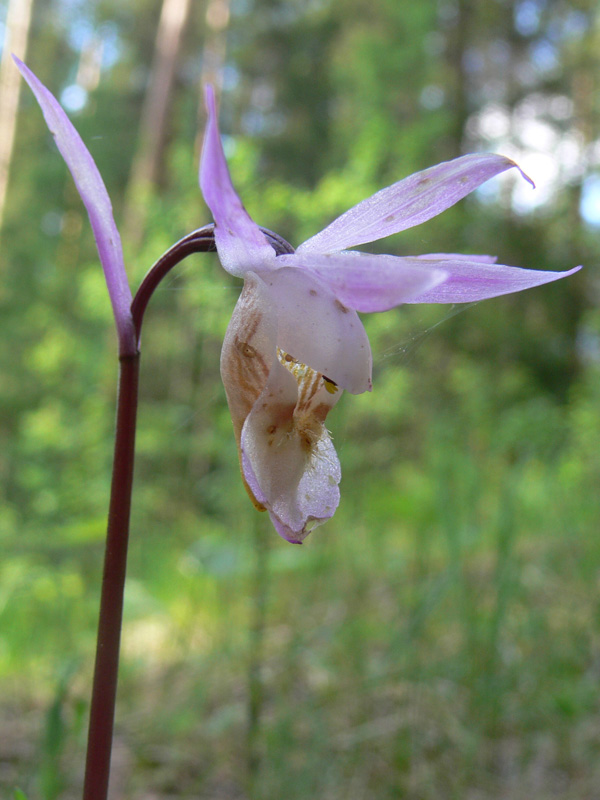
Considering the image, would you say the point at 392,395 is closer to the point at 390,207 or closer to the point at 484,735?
the point at 484,735

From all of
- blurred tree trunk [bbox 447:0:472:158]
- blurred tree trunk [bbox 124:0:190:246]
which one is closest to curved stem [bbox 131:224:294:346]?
blurred tree trunk [bbox 124:0:190:246]

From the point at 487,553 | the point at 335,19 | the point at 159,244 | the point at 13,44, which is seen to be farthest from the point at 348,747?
the point at 335,19

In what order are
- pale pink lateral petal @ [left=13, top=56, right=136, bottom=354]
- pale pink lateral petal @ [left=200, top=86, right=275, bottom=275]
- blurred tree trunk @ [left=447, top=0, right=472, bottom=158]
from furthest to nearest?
blurred tree trunk @ [left=447, top=0, right=472, bottom=158] → pale pink lateral petal @ [left=13, top=56, right=136, bottom=354] → pale pink lateral petal @ [left=200, top=86, right=275, bottom=275]

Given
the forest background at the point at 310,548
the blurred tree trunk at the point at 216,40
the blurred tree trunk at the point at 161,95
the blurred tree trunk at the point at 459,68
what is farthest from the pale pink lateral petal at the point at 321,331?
Answer: the blurred tree trunk at the point at 459,68

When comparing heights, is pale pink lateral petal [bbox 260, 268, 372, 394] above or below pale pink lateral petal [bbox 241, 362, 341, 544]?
above

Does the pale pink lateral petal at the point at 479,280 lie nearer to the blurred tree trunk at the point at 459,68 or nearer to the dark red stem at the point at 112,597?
the dark red stem at the point at 112,597

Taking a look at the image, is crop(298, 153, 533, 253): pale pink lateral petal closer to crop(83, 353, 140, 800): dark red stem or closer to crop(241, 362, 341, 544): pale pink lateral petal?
crop(241, 362, 341, 544): pale pink lateral petal
